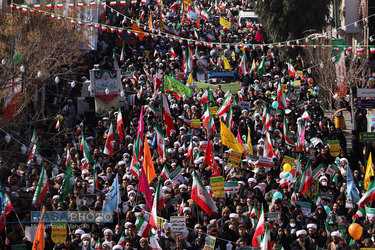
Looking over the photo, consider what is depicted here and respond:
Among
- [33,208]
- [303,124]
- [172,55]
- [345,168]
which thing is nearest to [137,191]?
[33,208]

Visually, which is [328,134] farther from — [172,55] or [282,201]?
[172,55]

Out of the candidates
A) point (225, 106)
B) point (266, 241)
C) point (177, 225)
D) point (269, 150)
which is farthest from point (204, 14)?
point (266, 241)

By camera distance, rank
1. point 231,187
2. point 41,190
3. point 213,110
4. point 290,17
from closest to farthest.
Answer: point 231,187 → point 41,190 → point 213,110 → point 290,17

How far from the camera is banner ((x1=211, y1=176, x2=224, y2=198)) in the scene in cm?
1867

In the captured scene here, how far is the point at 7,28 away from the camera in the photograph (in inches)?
1374

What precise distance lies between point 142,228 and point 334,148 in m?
7.42

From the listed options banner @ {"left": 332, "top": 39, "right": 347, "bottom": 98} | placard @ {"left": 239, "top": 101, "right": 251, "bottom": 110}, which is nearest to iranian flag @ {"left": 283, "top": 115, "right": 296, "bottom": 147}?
placard @ {"left": 239, "top": 101, "right": 251, "bottom": 110}

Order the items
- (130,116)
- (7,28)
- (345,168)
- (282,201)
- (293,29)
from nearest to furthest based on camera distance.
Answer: (282,201)
(345,168)
(130,116)
(7,28)
(293,29)

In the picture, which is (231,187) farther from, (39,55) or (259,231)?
(39,55)

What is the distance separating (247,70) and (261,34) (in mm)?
10746

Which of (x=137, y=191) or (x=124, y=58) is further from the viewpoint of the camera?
(x=124, y=58)

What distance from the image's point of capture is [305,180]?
1955 centimetres

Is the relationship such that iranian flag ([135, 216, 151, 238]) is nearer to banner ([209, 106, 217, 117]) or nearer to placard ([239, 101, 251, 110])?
banner ([209, 106, 217, 117])

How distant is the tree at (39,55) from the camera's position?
27625 mm
